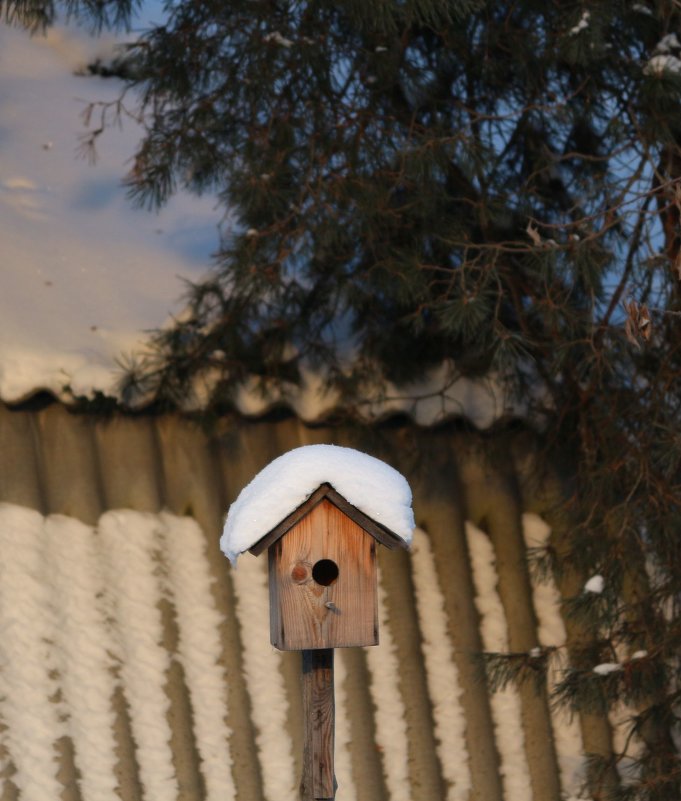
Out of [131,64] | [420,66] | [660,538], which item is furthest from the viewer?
[131,64]

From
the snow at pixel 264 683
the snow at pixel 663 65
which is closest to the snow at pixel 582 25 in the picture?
the snow at pixel 663 65

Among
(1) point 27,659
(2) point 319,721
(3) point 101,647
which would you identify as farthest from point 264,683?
(2) point 319,721

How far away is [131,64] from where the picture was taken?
12.7 ft

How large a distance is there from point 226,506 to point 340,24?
1.51 meters

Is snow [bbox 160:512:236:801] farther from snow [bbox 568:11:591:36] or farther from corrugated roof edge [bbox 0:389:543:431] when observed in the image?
snow [bbox 568:11:591:36]

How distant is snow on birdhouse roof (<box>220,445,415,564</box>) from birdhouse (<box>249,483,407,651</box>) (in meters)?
0.02

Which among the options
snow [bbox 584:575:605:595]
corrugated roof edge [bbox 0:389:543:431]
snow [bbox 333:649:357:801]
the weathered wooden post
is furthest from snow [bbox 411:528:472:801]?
the weathered wooden post

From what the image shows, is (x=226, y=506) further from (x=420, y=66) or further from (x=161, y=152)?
(x=420, y=66)

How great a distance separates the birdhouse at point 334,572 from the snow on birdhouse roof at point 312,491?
2 centimetres

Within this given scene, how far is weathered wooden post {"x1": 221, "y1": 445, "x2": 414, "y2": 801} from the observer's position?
2.29 meters

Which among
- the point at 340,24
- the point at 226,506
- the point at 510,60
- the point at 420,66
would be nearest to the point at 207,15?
the point at 340,24

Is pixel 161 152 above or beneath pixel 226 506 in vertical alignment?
above

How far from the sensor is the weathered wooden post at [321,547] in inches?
90.3

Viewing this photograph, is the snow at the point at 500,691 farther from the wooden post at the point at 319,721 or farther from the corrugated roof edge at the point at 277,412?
the wooden post at the point at 319,721
